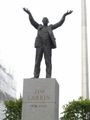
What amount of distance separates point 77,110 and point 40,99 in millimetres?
24805

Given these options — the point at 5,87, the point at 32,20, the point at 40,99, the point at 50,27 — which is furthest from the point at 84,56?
the point at 5,87

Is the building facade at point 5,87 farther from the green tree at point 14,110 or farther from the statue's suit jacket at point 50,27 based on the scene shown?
the statue's suit jacket at point 50,27

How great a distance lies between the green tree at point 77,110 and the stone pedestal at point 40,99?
23757 mm

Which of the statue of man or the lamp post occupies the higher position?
the lamp post

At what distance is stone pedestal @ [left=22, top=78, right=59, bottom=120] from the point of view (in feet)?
40.2

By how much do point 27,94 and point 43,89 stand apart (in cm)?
76

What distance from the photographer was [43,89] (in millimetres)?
12570

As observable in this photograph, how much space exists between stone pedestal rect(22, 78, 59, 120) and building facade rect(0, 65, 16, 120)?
64789 millimetres

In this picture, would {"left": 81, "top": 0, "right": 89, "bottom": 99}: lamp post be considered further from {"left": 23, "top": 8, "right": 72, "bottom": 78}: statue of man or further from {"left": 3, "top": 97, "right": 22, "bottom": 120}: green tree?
{"left": 23, "top": 8, "right": 72, "bottom": 78}: statue of man

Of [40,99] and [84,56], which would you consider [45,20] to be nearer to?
[40,99]

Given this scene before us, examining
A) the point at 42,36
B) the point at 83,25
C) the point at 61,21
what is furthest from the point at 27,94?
the point at 83,25

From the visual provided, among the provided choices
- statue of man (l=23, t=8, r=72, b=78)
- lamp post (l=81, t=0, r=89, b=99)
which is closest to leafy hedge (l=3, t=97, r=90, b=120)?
lamp post (l=81, t=0, r=89, b=99)

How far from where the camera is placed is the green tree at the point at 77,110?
3562cm

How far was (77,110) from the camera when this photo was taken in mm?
36312
